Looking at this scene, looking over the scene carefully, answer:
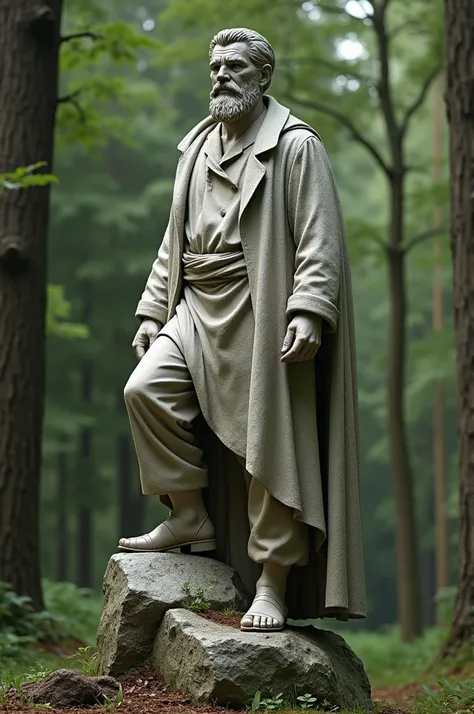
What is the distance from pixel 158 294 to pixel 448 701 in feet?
8.57

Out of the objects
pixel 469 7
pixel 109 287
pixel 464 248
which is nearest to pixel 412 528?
pixel 464 248

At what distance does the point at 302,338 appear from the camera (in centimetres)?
539

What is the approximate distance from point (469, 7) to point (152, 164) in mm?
14722

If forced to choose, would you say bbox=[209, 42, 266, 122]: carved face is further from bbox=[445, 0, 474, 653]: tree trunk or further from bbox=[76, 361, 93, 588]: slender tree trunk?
bbox=[76, 361, 93, 588]: slender tree trunk

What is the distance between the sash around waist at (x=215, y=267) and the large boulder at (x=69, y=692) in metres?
2.03

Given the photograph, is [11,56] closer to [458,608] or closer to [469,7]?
[469,7]

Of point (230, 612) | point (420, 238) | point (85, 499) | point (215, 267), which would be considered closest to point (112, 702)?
point (230, 612)

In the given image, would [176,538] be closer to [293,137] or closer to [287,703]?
[287,703]

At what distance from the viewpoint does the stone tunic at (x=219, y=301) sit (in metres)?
5.64

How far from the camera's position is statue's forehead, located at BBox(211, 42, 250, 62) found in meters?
5.76

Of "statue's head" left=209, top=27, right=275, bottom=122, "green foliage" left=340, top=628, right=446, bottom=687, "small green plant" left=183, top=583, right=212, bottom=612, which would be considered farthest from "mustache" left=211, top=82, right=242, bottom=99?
"green foliage" left=340, top=628, right=446, bottom=687

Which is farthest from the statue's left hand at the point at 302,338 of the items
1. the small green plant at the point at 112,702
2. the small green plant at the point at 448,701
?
the small green plant at the point at 448,701

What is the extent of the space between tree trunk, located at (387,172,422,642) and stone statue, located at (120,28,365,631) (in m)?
8.65

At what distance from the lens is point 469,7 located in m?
8.58
